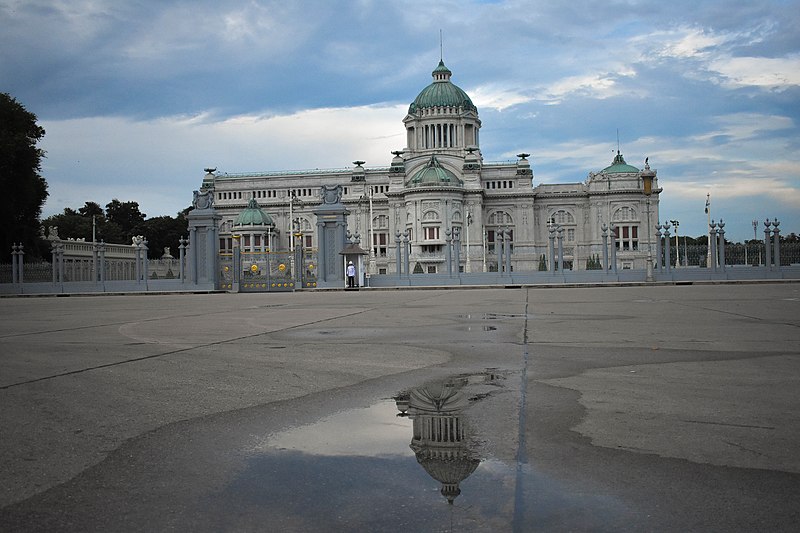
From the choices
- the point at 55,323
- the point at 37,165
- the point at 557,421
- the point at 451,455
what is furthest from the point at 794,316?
the point at 37,165

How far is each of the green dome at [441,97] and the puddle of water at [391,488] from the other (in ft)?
344

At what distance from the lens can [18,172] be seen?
4803 cm

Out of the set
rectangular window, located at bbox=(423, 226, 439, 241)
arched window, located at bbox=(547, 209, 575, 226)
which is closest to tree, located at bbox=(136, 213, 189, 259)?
rectangular window, located at bbox=(423, 226, 439, 241)

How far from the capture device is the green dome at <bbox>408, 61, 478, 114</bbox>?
351 ft

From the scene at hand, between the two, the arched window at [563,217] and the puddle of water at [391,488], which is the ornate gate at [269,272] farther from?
the arched window at [563,217]

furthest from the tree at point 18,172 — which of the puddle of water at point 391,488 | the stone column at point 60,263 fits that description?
the puddle of water at point 391,488

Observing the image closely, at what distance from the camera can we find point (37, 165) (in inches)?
2025

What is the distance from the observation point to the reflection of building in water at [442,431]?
4062 millimetres

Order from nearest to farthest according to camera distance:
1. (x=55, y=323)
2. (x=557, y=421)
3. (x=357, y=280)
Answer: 1. (x=557, y=421)
2. (x=55, y=323)
3. (x=357, y=280)

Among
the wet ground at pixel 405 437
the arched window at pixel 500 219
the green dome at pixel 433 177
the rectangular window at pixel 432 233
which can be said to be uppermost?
the green dome at pixel 433 177

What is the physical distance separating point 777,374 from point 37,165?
175ft

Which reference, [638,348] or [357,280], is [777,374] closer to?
[638,348]

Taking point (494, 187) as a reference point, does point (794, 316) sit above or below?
below

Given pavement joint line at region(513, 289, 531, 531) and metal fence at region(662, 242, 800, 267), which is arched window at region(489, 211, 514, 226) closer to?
metal fence at region(662, 242, 800, 267)
